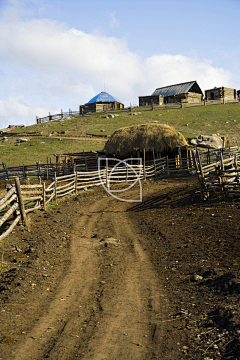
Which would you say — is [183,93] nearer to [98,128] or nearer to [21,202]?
[98,128]

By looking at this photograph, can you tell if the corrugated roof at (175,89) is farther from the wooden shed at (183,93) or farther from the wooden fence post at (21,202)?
the wooden fence post at (21,202)

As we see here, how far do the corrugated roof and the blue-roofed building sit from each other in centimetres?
925

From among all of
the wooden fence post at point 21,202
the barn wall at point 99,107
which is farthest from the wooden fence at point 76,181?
the barn wall at point 99,107

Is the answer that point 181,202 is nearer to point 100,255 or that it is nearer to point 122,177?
point 100,255

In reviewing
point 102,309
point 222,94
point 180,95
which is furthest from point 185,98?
point 102,309

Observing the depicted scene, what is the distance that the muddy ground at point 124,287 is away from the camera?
156 inches

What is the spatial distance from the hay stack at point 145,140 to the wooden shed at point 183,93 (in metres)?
32.9

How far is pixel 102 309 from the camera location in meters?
5.05

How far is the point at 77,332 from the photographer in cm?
433

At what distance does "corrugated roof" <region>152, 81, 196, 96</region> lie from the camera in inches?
2210

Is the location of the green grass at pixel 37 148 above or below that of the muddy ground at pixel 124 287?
above

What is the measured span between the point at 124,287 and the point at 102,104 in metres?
55.9

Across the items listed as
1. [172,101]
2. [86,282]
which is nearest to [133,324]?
[86,282]

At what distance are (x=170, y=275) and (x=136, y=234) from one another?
11.4 feet
